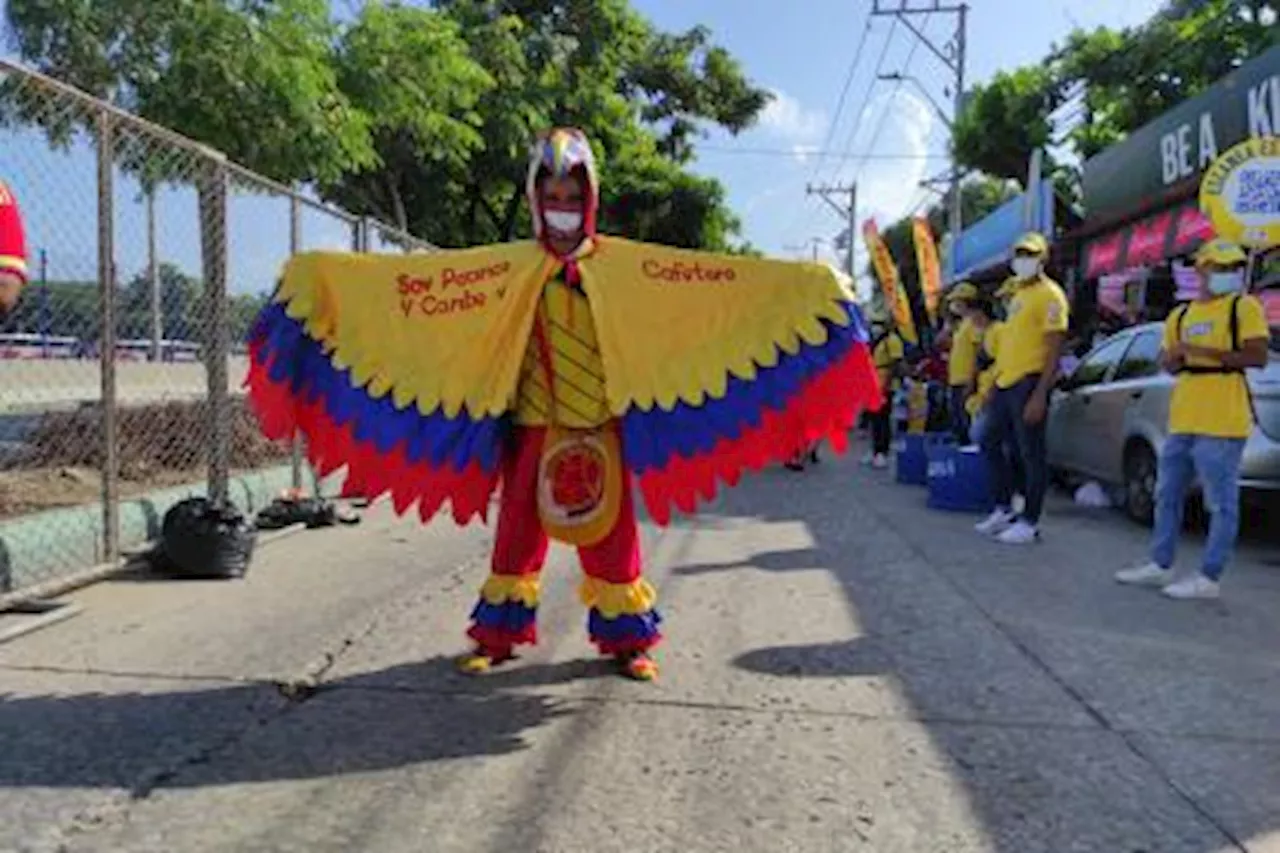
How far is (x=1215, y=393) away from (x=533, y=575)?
3888mm

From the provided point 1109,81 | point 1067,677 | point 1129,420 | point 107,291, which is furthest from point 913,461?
point 1109,81

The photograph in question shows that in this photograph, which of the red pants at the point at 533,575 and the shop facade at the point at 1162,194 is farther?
the shop facade at the point at 1162,194

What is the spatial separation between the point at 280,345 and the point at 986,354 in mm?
7957

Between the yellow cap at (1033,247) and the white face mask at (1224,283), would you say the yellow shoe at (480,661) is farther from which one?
the yellow cap at (1033,247)

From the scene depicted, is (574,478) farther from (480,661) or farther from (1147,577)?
(1147,577)

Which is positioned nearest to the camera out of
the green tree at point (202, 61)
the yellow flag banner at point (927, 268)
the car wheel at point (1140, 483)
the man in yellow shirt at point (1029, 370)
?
the man in yellow shirt at point (1029, 370)

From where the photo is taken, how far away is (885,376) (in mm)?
15586

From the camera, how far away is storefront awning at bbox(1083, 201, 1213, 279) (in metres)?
16.4

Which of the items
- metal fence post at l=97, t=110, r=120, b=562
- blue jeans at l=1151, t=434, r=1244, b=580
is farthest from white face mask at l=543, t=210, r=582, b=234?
blue jeans at l=1151, t=434, r=1244, b=580

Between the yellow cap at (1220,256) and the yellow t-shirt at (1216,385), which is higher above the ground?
the yellow cap at (1220,256)

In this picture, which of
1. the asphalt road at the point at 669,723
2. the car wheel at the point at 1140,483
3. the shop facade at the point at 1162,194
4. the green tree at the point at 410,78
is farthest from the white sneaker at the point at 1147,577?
the green tree at the point at 410,78

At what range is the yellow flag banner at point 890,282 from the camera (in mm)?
21172

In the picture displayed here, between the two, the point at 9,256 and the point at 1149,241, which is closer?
the point at 9,256

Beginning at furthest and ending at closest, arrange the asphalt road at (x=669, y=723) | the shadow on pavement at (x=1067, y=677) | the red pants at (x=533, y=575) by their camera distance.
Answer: the red pants at (x=533, y=575) → the shadow on pavement at (x=1067, y=677) → the asphalt road at (x=669, y=723)
